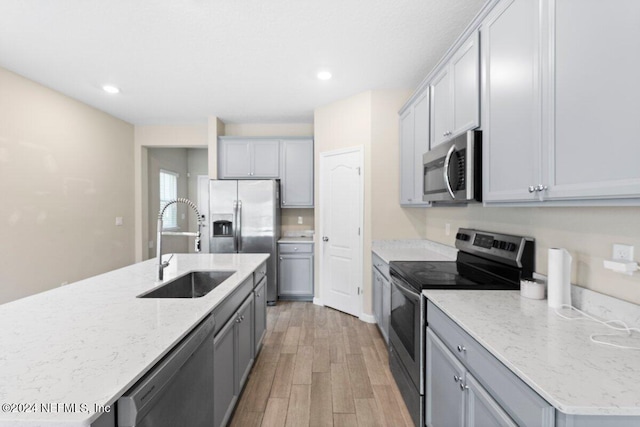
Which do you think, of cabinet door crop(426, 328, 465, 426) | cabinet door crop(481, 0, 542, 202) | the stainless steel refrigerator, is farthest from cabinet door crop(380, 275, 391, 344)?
the stainless steel refrigerator

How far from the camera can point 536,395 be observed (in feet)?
2.69

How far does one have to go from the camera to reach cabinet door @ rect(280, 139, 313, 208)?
452 centimetres

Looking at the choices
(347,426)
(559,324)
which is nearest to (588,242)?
(559,324)

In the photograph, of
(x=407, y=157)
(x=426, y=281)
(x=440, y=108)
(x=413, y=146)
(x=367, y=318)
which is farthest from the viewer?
(x=367, y=318)

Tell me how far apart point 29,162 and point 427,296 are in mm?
4227

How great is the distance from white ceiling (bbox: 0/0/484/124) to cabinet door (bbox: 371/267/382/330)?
212 centimetres

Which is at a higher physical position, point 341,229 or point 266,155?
point 266,155

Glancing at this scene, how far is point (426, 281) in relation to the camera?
176 cm

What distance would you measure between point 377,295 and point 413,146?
1.58 meters

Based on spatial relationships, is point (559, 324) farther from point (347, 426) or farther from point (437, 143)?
point (437, 143)

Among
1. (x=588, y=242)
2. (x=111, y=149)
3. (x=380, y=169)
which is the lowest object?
(x=588, y=242)

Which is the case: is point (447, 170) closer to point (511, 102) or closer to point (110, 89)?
point (511, 102)

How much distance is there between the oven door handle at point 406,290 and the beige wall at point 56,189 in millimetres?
3825

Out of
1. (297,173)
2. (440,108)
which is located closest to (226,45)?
(440,108)
